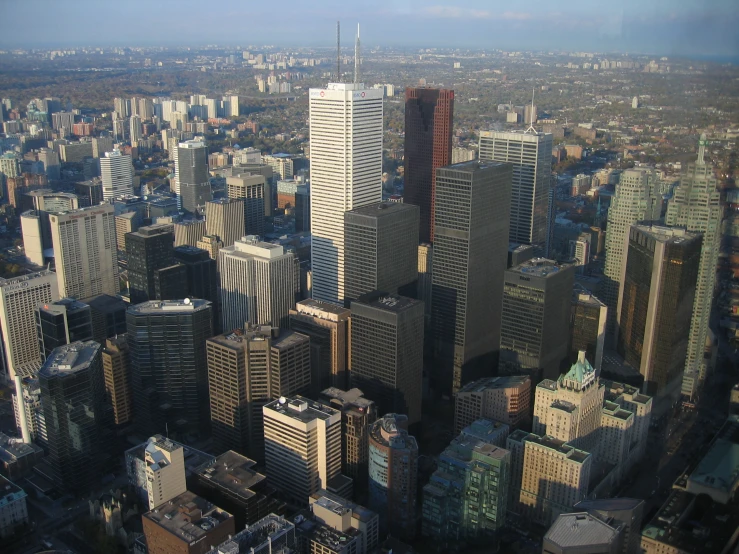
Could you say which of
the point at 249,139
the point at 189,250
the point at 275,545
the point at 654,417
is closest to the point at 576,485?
the point at 654,417

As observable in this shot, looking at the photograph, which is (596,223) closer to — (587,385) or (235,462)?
(587,385)

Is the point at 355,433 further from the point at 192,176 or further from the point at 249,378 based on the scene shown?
the point at 192,176

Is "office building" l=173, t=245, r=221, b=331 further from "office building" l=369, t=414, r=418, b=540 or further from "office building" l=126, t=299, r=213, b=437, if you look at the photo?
"office building" l=369, t=414, r=418, b=540

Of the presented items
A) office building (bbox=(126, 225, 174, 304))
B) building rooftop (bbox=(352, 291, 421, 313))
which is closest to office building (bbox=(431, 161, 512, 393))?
building rooftop (bbox=(352, 291, 421, 313))

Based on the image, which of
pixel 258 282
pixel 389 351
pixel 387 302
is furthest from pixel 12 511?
pixel 387 302

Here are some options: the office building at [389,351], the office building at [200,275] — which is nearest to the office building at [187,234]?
the office building at [200,275]
